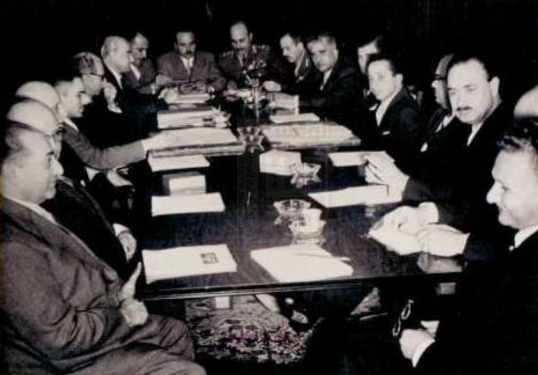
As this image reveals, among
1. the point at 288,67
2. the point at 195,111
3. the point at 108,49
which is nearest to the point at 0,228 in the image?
the point at 195,111

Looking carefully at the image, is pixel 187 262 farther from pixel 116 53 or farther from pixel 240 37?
pixel 240 37

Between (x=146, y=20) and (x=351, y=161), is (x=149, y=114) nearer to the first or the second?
(x=351, y=161)

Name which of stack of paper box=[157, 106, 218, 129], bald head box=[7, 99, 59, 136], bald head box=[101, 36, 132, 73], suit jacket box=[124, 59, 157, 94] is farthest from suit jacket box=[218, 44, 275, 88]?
bald head box=[7, 99, 59, 136]

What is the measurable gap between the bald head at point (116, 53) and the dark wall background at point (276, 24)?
0.41 meters

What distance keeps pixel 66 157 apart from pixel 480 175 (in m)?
1.87

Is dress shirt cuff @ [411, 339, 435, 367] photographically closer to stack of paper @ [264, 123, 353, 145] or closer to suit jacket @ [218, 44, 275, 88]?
stack of paper @ [264, 123, 353, 145]

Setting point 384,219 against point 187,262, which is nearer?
point 187,262

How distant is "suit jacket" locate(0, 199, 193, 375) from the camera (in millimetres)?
1445

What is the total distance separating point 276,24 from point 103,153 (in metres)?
4.62

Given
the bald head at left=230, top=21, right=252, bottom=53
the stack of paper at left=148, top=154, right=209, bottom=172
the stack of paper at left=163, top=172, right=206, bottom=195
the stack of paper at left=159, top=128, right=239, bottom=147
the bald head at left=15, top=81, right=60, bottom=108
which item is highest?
the bald head at left=230, top=21, right=252, bottom=53

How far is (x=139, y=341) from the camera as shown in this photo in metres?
1.79

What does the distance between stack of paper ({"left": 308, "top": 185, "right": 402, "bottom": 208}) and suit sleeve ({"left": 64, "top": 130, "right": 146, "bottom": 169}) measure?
1130 mm

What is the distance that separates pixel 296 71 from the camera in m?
6.23

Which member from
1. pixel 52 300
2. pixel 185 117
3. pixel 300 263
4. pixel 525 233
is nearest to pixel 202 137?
pixel 185 117
